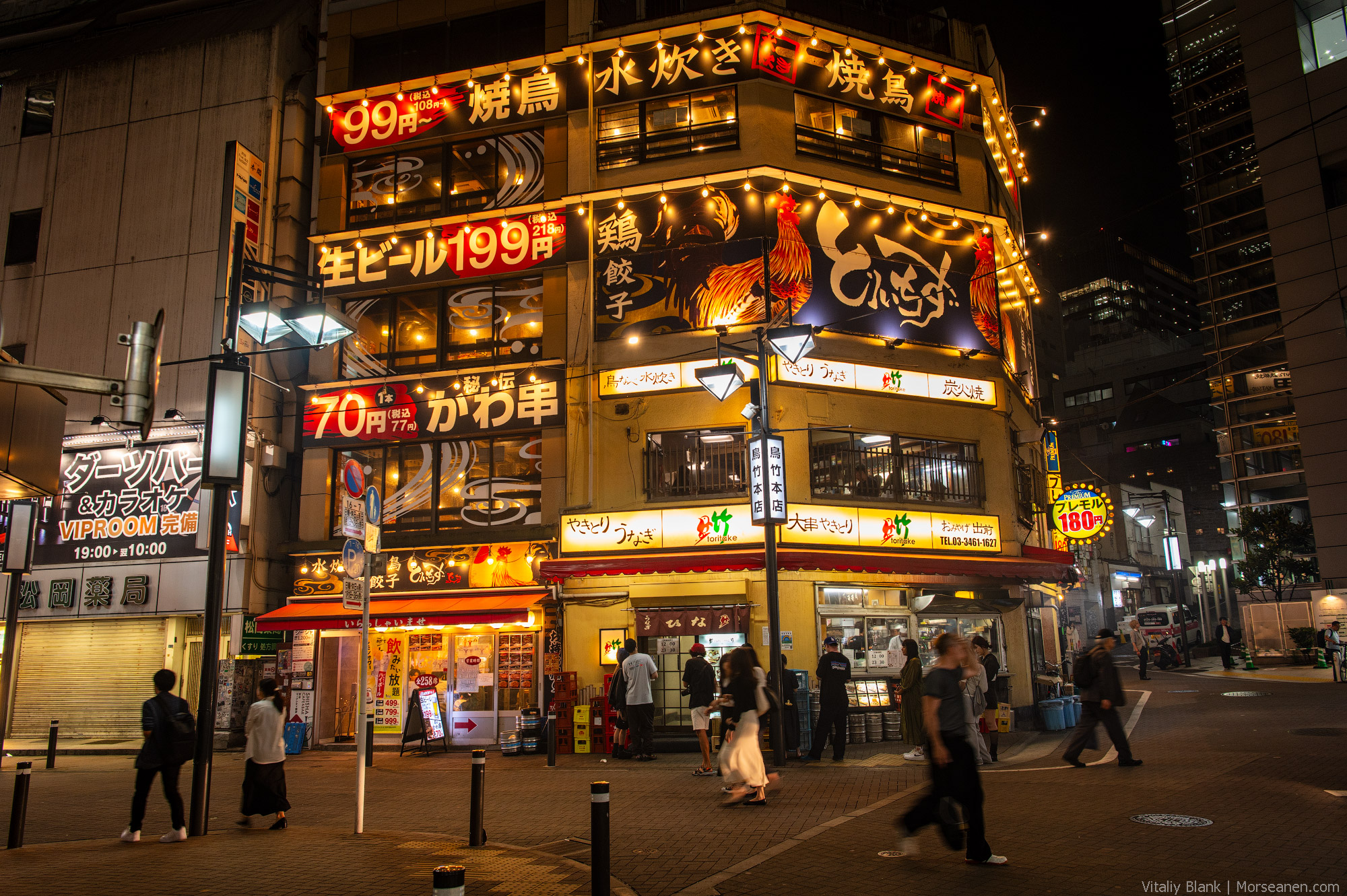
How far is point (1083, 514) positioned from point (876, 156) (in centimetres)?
1008

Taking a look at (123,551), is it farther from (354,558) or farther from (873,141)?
(873,141)

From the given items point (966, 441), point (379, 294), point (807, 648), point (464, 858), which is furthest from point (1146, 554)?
point (464, 858)

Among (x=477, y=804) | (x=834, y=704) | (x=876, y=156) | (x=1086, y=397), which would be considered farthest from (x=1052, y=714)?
(x=1086, y=397)

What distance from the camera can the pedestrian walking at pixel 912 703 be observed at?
14.0 meters

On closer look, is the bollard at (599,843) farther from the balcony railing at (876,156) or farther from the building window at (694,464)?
the balcony railing at (876,156)

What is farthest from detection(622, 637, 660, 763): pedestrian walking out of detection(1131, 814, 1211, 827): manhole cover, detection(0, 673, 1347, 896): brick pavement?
detection(1131, 814, 1211, 827): manhole cover

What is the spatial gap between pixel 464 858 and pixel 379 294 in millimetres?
15795

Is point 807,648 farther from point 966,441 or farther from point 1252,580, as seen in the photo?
point 1252,580

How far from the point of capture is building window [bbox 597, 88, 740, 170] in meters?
18.8

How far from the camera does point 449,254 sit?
65.9 feet

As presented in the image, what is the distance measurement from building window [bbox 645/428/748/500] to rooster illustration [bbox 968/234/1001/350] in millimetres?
6342

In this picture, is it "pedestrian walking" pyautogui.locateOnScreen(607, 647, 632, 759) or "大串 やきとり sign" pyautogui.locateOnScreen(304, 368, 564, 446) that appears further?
"大串 やきとり sign" pyautogui.locateOnScreen(304, 368, 564, 446)

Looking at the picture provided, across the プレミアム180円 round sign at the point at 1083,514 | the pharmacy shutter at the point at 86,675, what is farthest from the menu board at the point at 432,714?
the プレミアム180円 round sign at the point at 1083,514

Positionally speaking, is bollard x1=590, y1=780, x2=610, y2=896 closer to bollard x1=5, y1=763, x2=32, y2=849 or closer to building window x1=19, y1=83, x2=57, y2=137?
bollard x1=5, y1=763, x2=32, y2=849
